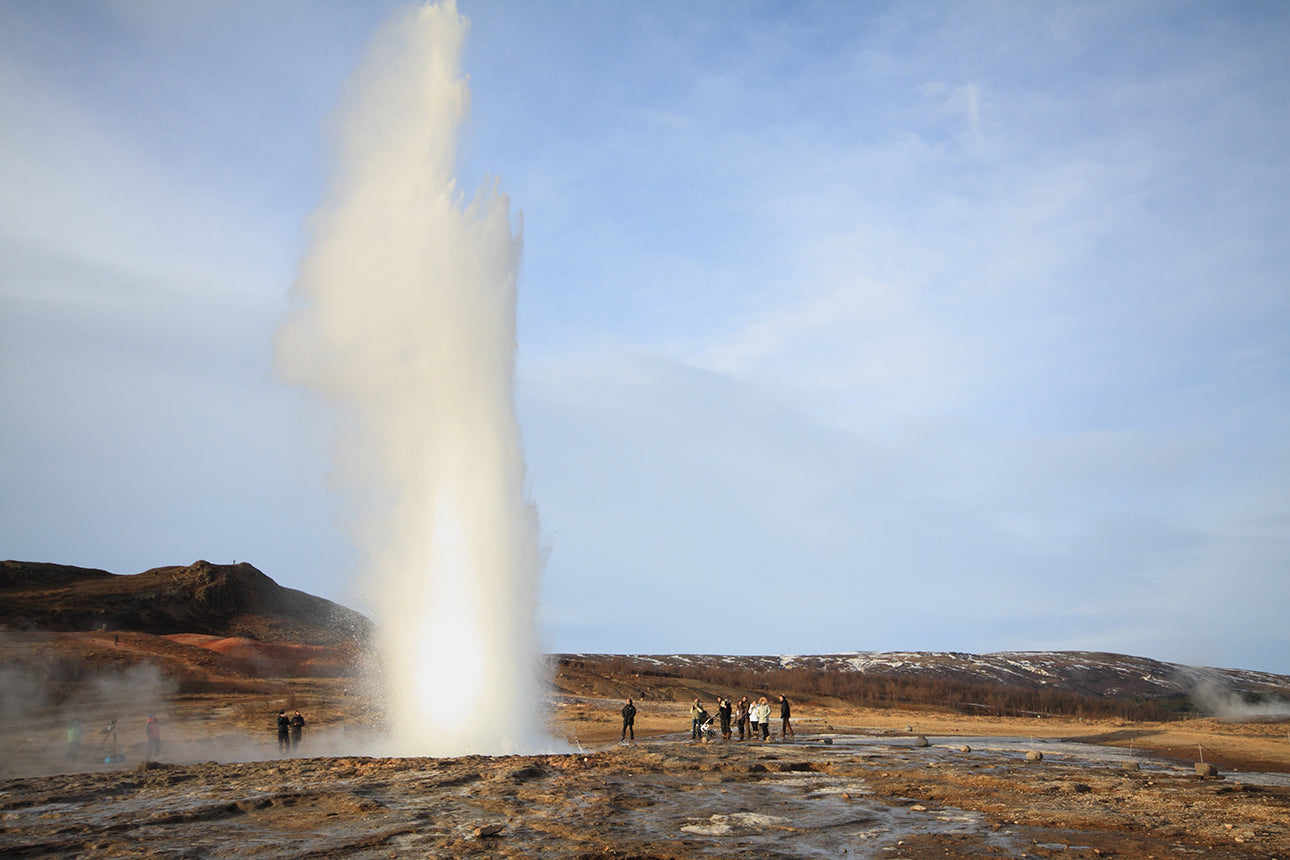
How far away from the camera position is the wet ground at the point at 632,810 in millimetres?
10211

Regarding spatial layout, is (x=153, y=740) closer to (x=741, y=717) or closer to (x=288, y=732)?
(x=288, y=732)

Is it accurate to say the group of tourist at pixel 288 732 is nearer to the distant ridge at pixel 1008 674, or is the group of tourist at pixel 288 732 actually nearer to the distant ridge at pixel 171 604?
the distant ridge at pixel 171 604

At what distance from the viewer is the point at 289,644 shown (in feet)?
183

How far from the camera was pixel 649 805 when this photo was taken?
13391 mm

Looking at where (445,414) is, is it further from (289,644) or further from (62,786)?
(289,644)

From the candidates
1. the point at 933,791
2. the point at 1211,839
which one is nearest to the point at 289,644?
the point at 933,791

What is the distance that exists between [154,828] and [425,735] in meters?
9.50

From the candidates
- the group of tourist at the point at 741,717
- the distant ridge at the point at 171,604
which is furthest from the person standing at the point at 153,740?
the distant ridge at the point at 171,604

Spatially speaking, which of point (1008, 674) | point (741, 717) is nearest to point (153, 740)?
point (741, 717)

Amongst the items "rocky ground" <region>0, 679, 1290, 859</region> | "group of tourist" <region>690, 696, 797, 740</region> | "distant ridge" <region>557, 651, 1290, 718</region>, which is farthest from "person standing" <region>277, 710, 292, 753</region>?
"distant ridge" <region>557, 651, 1290, 718</region>

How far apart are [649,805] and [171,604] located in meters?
55.2

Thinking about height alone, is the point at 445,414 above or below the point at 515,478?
A: above

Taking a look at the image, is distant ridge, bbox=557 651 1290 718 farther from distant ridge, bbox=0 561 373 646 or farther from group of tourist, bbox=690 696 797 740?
group of tourist, bbox=690 696 797 740

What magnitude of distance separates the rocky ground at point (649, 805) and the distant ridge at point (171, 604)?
106 feet
